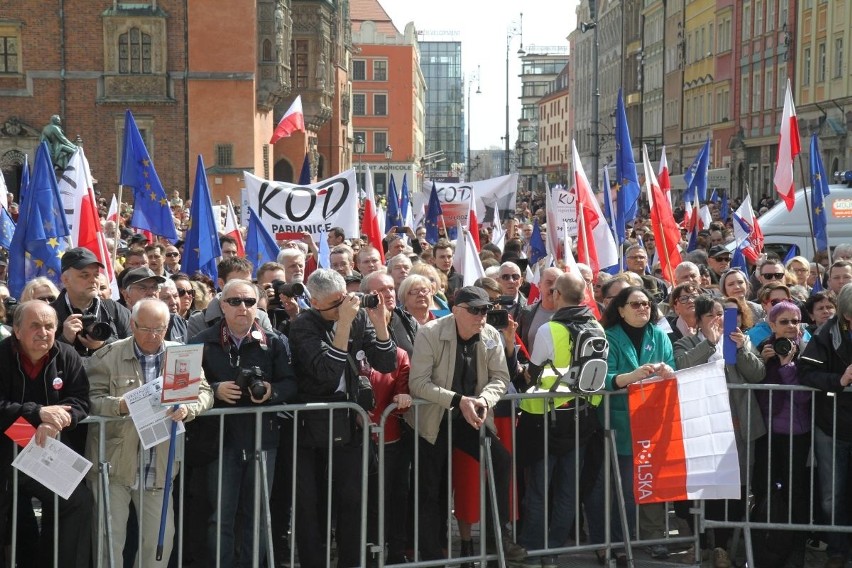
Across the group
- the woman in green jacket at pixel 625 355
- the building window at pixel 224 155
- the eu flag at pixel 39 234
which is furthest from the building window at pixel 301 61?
the woman in green jacket at pixel 625 355

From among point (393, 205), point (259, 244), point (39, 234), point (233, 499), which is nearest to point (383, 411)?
point (233, 499)

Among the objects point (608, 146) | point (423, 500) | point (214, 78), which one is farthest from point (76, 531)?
point (608, 146)

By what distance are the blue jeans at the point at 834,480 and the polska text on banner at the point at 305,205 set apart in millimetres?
7505

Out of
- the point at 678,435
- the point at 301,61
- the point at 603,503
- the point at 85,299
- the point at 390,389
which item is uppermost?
the point at 301,61

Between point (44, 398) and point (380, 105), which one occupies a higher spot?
point (380, 105)

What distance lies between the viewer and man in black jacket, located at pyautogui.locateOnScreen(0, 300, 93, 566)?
6266 millimetres

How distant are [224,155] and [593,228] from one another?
34773 millimetres

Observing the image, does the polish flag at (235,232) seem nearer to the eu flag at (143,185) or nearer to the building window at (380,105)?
the eu flag at (143,185)

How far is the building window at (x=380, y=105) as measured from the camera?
354ft

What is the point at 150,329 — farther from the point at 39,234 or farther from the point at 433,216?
the point at 433,216

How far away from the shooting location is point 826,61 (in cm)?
4503

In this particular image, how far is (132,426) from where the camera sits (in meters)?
6.64

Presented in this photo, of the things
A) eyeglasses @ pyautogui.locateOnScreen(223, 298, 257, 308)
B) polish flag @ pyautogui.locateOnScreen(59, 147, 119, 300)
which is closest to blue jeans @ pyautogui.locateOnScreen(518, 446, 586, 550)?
eyeglasses @ pyautogui.locateOnScreen(223, 298, 257, 308)

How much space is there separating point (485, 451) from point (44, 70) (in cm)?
4145
